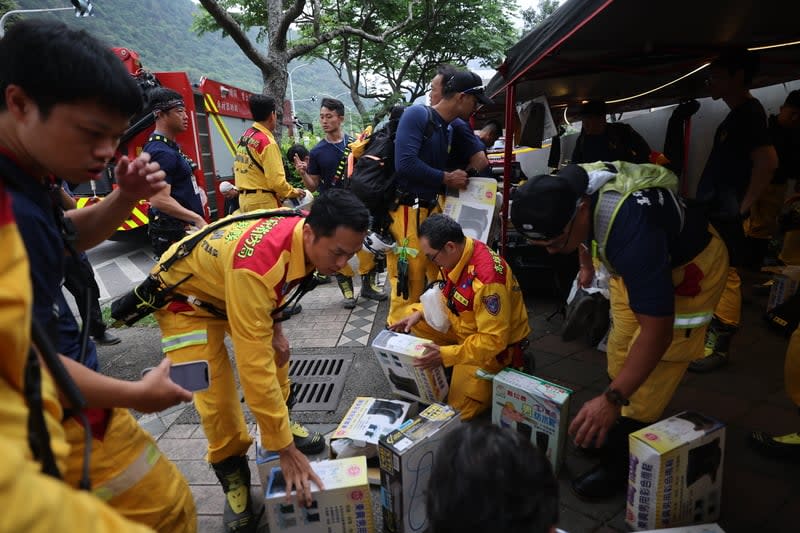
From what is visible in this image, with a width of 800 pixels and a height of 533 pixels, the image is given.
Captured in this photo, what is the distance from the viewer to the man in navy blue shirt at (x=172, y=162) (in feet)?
11.3

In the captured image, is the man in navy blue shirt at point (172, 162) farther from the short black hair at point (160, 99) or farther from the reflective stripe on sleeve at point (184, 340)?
the reflective stripe on sleeve at point (184, 340)

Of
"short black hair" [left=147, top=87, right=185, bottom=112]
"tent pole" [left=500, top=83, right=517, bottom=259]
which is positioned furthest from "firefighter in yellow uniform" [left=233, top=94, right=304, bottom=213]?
"tent pole" [left=500, top=83, right=517, bottom=259]

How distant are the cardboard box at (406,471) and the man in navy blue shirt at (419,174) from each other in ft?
4.92

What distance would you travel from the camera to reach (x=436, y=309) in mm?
2994

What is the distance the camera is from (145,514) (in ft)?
4.37

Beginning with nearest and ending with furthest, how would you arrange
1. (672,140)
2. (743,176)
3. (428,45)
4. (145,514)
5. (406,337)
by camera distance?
1. (145,514)
2. (406,337)
3. (743,176)
4. (672,140)
5. (428,45)

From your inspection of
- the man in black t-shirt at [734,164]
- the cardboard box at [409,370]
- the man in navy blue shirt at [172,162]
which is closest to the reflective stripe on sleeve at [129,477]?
the cardboard box at [409,370]

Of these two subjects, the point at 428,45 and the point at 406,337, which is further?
the point at 428,45

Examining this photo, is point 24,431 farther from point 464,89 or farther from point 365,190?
point 464,89

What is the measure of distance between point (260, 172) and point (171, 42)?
74.2 m

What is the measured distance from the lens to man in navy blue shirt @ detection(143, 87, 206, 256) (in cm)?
344

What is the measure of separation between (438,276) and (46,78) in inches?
109

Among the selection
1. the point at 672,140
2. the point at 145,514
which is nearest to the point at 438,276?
the point at 145,514

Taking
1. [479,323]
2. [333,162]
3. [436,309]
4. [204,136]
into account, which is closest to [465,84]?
[436,309]
